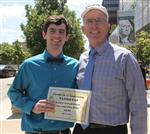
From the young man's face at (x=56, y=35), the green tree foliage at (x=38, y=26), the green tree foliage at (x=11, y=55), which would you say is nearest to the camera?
the young man's face at (x=56, y=35)

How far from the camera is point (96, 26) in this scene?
4.12 metres

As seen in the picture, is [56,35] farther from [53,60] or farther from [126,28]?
[126,28]

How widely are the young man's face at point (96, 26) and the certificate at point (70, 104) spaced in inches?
17.8

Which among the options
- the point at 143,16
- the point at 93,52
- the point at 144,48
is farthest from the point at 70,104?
the point at 143,16

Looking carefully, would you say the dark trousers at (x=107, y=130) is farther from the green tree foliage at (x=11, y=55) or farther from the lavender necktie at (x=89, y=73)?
the green tree foliage at (x=11, y=55)

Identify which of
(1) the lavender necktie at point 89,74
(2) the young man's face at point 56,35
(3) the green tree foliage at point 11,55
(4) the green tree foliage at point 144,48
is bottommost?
(3) the green tree foliage at point 11,55

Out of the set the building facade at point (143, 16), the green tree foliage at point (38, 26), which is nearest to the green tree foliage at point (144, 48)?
the green tree foliage at point (38, 26)

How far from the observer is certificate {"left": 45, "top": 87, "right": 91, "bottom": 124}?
158 inches

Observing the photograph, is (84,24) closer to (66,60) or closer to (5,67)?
(66,60)

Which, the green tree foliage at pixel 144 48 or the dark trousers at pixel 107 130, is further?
the green tree foliage at pixel 144 48

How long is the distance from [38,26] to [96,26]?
2154 cm

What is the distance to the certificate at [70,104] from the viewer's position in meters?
4.01

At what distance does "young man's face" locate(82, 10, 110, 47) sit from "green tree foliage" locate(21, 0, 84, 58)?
70.0 feet

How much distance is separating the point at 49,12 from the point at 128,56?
2193 cm
